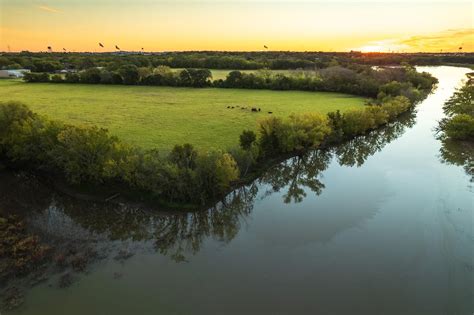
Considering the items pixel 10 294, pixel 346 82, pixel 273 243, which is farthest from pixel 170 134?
pixel 346 82

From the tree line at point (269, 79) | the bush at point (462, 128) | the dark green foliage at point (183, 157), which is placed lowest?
the bush at point (462, 128)

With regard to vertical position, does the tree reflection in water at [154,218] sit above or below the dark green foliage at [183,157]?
below

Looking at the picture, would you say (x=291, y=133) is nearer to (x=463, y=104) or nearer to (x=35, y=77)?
(x=463, y=104)

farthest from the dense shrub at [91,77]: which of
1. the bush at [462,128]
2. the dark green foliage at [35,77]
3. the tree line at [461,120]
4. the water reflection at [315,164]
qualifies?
the bush at [462,128]

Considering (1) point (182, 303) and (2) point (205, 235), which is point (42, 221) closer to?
(2) point (205, 235)

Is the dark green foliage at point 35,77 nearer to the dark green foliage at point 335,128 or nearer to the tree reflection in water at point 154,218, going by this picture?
the tree reflection in water at point 154,218

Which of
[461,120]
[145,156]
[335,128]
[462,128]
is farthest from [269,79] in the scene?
[145,156]

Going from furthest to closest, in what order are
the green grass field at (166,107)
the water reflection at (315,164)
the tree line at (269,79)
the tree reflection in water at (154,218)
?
the tree line at (269,79) < the green grass field at (166,107) < the water reflection at (315,164) < the tree reflection in water at (154,218)
